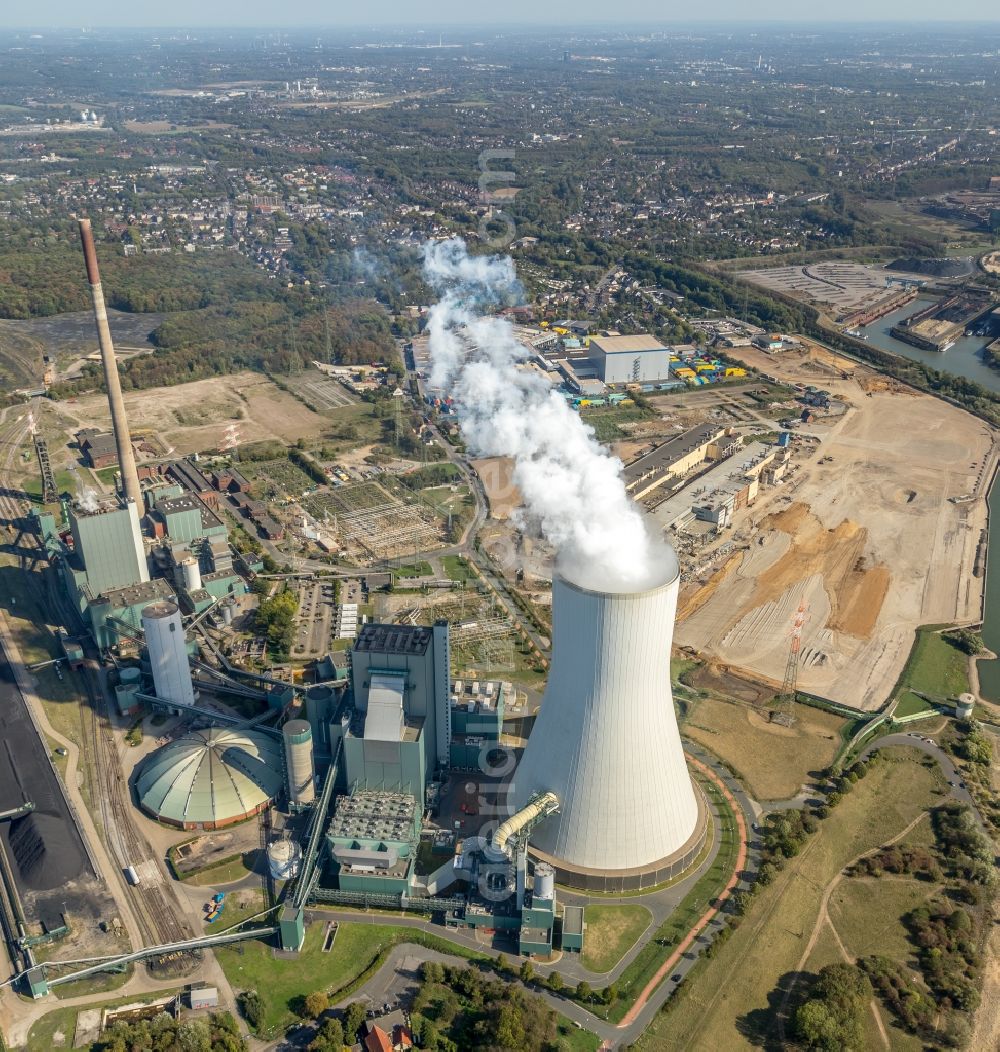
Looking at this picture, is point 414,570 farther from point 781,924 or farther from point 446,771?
point 781,924

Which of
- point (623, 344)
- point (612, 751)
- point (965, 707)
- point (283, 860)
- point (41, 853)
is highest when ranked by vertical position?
point (623, 344)

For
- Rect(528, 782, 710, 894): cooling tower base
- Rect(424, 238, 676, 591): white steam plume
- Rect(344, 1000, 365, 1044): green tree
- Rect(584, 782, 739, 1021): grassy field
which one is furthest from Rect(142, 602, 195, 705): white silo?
Rect(584, 782, 739, 1021): grassy field

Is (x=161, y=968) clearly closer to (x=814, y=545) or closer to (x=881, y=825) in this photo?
(x=881, y=825)

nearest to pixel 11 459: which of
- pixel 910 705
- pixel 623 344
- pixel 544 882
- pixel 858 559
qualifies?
pixel 623 344

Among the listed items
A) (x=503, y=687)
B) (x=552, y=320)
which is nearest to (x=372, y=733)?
(x=503, y=687)

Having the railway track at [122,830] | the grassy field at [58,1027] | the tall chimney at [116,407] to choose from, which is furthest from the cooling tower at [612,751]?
the tall chimney at [116,407]

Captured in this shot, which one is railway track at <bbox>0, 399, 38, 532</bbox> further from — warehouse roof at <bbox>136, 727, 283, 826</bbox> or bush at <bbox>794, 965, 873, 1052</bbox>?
bush at <bbox>794, 965, 873, 1052</bbox>

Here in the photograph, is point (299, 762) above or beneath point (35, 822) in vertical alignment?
above
